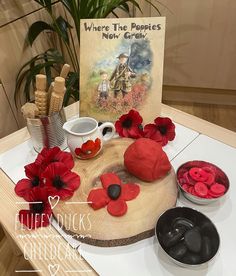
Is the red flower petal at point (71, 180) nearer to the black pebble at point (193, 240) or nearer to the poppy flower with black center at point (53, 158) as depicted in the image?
the poppy flower with black center at point (53, 158)

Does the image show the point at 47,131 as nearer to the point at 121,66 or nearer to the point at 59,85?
the point at 59,85

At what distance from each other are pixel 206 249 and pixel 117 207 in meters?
0.18

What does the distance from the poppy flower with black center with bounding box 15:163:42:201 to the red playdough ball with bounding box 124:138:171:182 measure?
0.21m

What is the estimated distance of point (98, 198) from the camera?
563mm

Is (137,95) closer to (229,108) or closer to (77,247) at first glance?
(77,247)

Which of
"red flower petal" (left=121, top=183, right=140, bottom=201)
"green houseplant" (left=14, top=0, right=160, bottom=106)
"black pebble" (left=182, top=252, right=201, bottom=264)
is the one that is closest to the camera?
"black pebble" (left=182, top=252, right=201, bottom=264)

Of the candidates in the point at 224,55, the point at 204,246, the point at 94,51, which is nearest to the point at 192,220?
the point at 204,246

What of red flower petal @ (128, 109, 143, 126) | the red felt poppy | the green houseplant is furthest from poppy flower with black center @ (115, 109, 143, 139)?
the green houseplant

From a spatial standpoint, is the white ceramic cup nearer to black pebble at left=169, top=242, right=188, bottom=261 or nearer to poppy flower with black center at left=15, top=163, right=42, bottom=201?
poppy flower with black center at left=15, top=163, right=42, bottom=201

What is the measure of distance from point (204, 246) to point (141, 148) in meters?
0.23

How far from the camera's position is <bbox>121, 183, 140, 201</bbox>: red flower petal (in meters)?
0.57

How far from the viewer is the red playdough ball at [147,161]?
59cm

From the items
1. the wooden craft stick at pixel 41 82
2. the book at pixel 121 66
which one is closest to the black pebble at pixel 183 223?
the book at pixel 121 66

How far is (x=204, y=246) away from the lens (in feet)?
1.61
